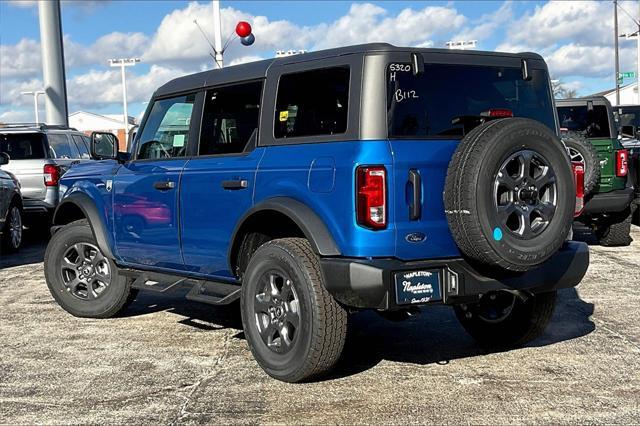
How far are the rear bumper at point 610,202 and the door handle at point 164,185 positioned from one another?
20.0 ft

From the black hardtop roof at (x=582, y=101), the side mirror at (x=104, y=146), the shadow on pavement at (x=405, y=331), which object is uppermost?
the black hardtop roof at (x=582, y=101)

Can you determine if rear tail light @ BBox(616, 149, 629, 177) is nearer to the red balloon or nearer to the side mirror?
the side mirror

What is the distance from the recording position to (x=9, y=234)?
12086 mm

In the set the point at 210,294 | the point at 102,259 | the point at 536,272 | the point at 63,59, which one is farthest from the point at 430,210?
the point at 63,59

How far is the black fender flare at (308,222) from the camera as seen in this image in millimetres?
4793

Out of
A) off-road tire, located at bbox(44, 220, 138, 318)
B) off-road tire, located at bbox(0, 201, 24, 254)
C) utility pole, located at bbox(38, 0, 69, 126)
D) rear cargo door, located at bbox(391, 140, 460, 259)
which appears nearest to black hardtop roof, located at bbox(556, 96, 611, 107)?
off-road tire, located at bbox(44, 220, 138, 318)

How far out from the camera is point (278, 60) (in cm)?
556

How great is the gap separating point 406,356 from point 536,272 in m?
1.16

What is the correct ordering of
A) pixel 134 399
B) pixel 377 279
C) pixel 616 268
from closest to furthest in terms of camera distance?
1. pixel 377 279
2. pixel 134 399
3. pixel 616 268

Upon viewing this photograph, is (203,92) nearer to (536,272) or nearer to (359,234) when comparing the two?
(359,234)

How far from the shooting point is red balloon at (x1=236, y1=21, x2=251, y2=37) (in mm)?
17391

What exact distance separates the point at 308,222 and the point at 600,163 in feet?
21.1

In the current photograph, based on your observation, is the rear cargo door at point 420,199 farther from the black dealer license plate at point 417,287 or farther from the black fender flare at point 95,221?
the black fender flare at point 95,221

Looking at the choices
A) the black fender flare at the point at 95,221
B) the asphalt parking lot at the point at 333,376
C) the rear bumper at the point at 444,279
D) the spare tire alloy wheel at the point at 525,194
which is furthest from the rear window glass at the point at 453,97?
the black fender flare at the point at 95,221
